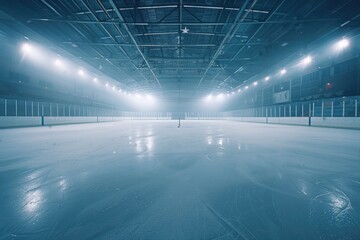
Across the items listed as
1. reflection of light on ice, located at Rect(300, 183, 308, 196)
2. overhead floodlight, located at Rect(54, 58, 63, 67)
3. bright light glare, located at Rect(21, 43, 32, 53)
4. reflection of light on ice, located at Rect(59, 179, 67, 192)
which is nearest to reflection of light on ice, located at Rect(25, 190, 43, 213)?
reflection of light on ice, located at Rect(59, 179, 67, 192)

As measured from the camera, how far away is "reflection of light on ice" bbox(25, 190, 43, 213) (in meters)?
1.83

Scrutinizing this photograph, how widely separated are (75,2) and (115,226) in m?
12.5

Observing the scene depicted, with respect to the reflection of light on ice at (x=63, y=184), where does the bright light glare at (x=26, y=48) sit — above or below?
above

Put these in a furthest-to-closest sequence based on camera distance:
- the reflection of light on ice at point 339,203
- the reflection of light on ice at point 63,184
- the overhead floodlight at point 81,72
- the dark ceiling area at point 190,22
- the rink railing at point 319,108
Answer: the overhead floodlight at point 81,72, the rink railing at point 319,108, the dark ceiling area at point 190,22, the reflection of light on ice at point 63,184, the reflection of light on ice at point 339,203

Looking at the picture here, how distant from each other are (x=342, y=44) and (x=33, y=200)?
2017 centimetres

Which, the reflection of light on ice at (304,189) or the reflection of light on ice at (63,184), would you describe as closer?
the reflection of light on ice at (304,189)

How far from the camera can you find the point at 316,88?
47.2 feet

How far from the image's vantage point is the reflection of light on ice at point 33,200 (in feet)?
5.99

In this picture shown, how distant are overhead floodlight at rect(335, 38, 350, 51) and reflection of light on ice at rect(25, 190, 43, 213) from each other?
784 inches

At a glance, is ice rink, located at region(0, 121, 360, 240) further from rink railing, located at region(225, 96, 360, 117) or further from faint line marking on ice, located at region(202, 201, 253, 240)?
rink railing, located at region(225, 96, 360, 117)

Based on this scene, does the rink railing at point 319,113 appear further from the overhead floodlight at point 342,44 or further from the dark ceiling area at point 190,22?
the dark ceiling area at point 190,22

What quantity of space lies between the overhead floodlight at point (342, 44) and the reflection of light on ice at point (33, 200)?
19908 mm

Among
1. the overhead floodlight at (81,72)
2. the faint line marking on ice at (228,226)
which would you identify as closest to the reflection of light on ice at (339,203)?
the faint line marking on ice at (228,226)

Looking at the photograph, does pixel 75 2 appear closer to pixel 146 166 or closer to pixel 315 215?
pixel 146 166
